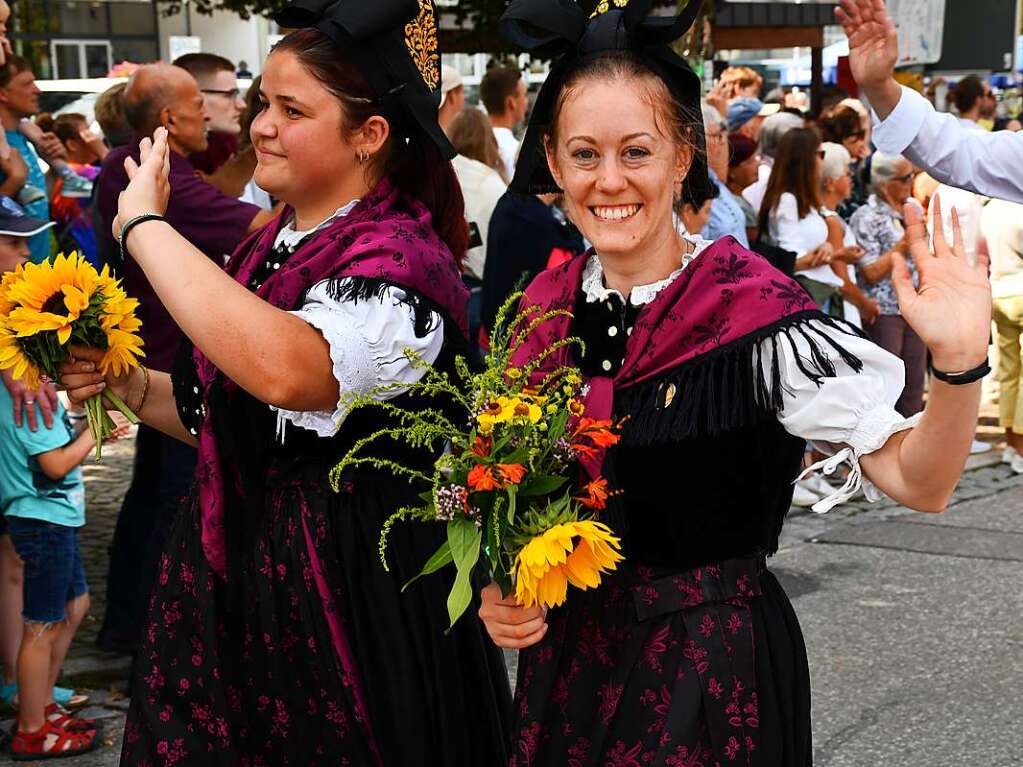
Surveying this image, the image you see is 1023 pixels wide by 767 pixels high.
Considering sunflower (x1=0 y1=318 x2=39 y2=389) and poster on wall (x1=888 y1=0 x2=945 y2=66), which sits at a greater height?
poster on wall (x1=888 y1=0 x2=945 y2=66)

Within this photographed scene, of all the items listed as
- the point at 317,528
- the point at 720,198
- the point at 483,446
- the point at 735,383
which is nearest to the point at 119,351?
the point at 317,528

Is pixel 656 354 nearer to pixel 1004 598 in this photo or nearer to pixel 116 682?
pixel 116 682

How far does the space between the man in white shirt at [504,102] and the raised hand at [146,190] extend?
5148 millimetres

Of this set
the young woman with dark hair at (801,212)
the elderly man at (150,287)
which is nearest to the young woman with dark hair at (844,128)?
the young woman with dark hair at (801,212)

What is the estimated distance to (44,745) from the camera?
4.37 m

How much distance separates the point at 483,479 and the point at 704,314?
499 mm

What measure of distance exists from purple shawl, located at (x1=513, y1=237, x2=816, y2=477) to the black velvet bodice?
0.09ft

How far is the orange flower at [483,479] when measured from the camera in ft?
6.88

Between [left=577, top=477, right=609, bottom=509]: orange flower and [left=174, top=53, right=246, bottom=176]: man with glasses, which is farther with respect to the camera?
[left=174, top=53, right=246, bottom=176]: man with glasses

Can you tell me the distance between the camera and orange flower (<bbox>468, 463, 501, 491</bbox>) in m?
2.10

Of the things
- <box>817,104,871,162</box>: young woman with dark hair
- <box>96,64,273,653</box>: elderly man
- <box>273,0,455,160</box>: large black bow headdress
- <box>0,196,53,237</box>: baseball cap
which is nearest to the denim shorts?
<box>96,64,273,653</box>: elderly man

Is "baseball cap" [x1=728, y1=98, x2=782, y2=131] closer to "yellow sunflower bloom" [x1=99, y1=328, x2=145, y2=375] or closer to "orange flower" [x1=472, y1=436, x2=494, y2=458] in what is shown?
"yellow sunflower bloom" [x1=99, y1=328, x2=145, y2=375]

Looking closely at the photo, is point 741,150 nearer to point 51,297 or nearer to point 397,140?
point 397,140

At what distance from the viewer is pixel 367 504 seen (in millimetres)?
2791
